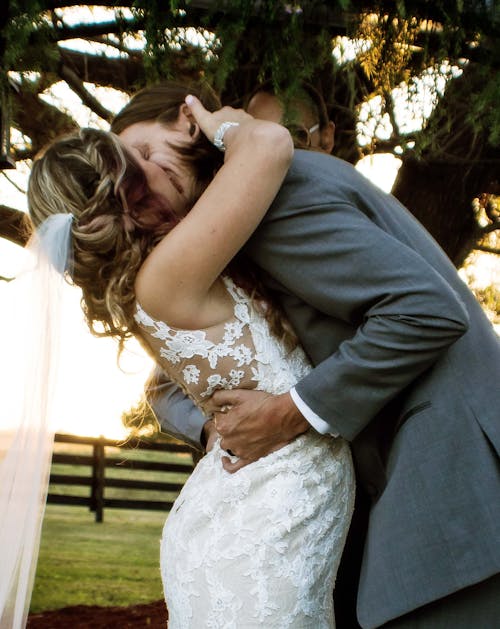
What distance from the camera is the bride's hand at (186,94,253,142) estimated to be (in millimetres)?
2303

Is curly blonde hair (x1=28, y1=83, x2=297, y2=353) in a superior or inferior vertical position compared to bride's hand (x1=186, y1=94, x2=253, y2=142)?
inferior

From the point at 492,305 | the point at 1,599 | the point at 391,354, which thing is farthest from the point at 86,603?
the point at 391,354

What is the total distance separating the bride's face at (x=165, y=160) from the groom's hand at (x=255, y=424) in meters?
0.53

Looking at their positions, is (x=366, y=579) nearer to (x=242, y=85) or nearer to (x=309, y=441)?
(x=309, y=441)

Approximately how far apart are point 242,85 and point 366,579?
8.14 ft

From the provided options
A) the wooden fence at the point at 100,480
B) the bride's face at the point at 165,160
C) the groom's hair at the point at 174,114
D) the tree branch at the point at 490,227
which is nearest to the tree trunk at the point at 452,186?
the tree branch at the point at 490,227

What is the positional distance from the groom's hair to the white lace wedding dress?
37 centimetres

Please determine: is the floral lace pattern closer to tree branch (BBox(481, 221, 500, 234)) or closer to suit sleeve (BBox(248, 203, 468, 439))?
suit sleeve (BBox(248, 203, 468, 439))

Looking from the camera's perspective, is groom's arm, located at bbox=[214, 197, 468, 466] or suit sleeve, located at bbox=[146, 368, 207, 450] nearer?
groom's arm, located at bbox=[214, 197, 468, 466]

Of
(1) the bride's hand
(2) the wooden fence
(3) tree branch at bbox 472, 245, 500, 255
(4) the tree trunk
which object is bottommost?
(2) the wooden fence

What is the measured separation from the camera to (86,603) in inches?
316

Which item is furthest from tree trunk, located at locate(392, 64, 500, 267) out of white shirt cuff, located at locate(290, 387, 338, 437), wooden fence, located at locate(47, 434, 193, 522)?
wooden fence, located at locate(47, 434, 193, 522)

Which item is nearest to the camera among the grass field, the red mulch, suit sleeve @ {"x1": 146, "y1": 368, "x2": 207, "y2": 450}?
suit sleeve @ {"x1": 146, "y1": 368, "x2": 207, "y2": 450}

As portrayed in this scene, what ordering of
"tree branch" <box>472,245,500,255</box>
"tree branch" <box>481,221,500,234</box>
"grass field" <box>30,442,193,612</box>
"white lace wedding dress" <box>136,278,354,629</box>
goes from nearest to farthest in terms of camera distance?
1. "white lace wedding dress" <box>136,278,354,629</box>
2. "tree branch" <box>481,221,500,234</box>
3. "tree branch" <box>472,245,500,255</box>
4. "grass field" <box>30,442,193,612</box>
